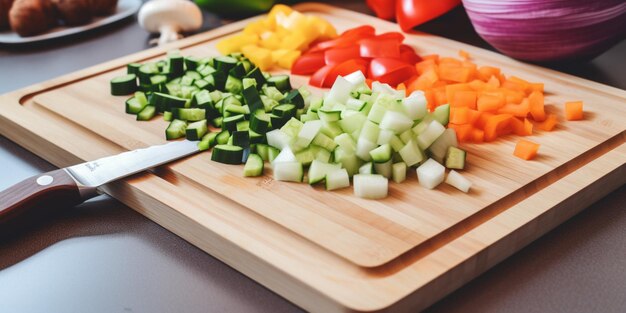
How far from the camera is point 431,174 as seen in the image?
1484 millimetres

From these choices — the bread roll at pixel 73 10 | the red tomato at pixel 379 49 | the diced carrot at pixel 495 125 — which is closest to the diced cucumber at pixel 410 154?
the diced carrot at pixel 495 125

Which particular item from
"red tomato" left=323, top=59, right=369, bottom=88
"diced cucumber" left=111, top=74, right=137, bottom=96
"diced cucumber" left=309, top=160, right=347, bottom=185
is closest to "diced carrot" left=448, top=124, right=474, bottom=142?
"diced cucumber" left=309, top=160, right=347, bottom=185

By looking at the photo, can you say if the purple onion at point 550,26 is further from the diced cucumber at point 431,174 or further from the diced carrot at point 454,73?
the diced cucumber at point 431,174

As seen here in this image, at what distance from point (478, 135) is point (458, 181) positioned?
0.24m

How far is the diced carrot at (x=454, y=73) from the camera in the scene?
1909 millimetres

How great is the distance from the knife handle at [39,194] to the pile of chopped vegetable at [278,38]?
856mm

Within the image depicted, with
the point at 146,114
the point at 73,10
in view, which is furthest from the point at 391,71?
the point at 73,10

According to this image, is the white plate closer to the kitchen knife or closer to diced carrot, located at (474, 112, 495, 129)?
the kitchen knife

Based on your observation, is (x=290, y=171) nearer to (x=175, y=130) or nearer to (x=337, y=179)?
(x=337, y=179)

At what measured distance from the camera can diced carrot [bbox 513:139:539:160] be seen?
1.57 m

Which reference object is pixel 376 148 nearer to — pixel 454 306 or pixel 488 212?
pixel 488 212

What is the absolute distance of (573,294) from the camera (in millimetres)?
1284

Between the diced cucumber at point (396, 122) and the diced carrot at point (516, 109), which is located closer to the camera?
the diced cucumber at point (396, 122)

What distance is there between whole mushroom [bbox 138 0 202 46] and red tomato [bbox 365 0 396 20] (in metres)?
0.65
